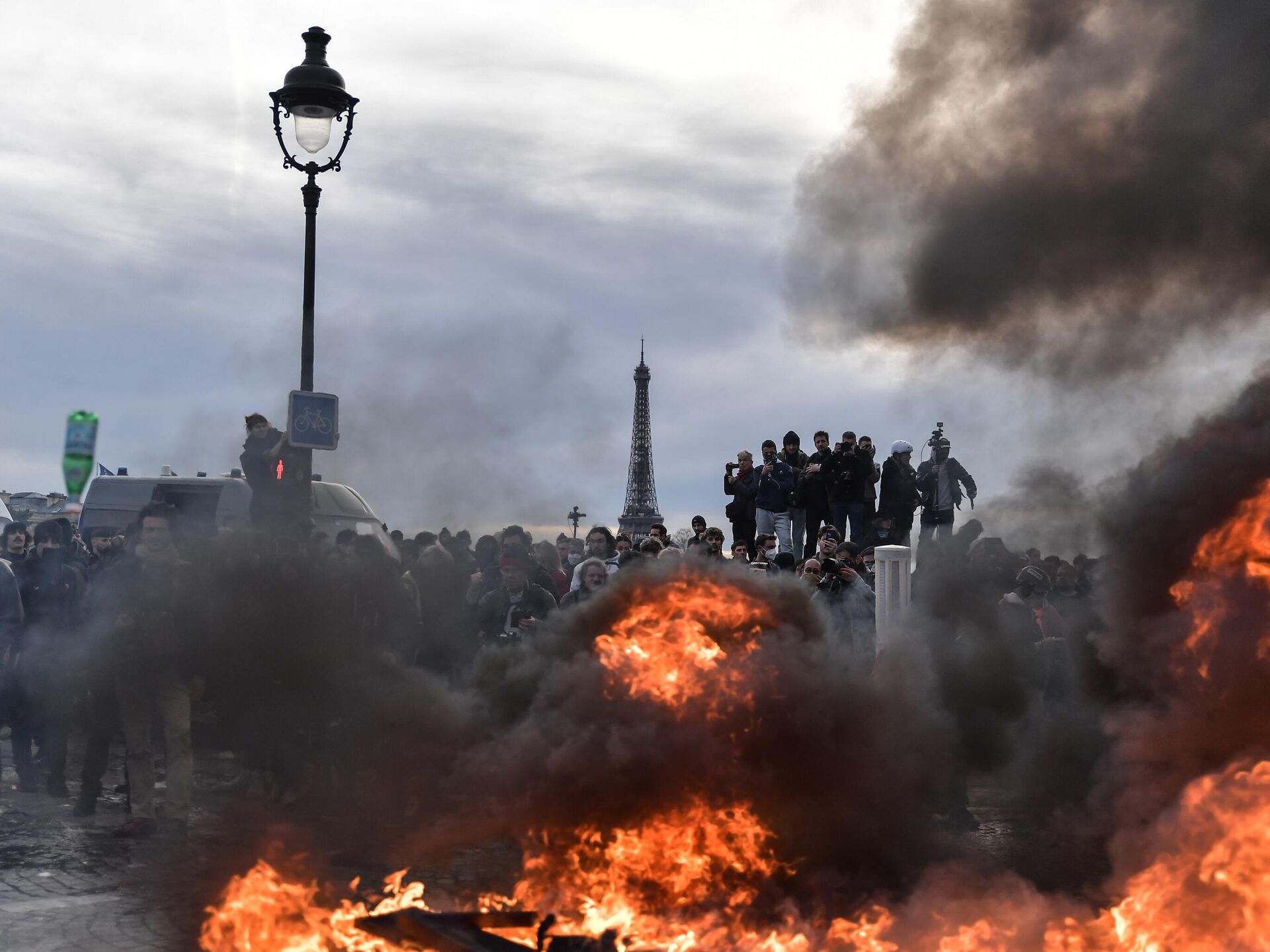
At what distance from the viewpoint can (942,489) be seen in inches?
508

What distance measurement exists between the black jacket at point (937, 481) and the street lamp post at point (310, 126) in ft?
18.9

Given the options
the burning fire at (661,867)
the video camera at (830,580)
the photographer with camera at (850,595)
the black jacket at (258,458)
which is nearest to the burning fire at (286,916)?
the burning fire at (661,867)

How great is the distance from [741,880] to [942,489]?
7.00m

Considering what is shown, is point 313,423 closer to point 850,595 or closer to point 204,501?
point 850,595

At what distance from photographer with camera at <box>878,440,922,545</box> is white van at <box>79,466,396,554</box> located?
5728mm

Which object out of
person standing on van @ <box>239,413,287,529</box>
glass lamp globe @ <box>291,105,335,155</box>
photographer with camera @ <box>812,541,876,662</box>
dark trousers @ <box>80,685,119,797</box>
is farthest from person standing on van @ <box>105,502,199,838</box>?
photographer with camera @ <box>812,541,876,662</box>

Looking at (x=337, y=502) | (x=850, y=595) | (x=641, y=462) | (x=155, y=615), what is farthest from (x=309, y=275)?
(x=641, y=462)

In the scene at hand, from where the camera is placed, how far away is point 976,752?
823cm

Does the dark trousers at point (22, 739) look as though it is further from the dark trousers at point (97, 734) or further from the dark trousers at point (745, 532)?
the dark trousers at point (745, 532)

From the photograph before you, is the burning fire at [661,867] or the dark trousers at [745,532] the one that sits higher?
the dark trousers at [745,532]

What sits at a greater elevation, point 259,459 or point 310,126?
point 310,126

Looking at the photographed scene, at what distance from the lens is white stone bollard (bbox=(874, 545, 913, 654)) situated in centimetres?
1052

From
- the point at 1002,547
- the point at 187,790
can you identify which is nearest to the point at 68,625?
the point at 187,790

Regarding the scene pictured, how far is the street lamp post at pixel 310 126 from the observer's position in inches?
406
